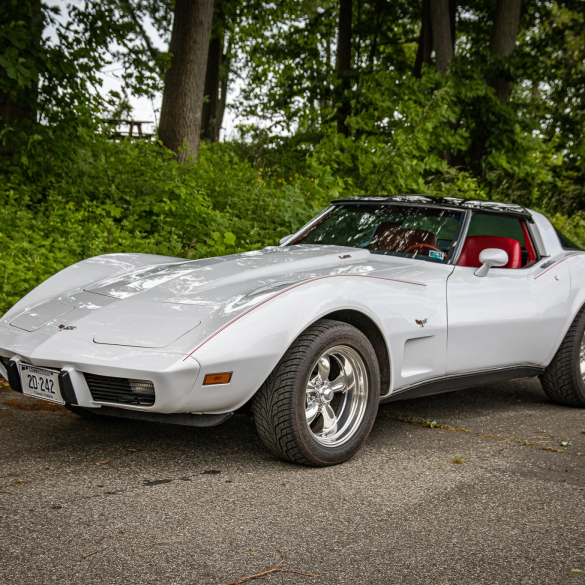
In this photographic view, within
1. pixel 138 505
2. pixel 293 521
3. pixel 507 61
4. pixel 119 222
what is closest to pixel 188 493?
pixel 138 505

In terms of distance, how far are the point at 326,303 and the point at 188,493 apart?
1084 millimetres

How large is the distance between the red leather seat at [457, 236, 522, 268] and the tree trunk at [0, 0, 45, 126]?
5.45 meters

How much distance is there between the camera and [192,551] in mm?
2451

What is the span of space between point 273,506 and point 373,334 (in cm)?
115

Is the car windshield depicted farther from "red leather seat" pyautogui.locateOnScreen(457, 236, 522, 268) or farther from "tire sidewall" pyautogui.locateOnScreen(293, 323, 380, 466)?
"tire sidewall" pyautogui.locateOnScreen(293, 323, 380, 466)

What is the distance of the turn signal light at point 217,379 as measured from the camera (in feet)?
9.96

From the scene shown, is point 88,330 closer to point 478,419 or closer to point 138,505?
point 138,505

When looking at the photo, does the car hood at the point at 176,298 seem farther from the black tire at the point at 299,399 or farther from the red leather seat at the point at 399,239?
the black tire at the point at 299,399

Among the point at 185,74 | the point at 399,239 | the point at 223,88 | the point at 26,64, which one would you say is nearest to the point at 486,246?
the point at 399,239

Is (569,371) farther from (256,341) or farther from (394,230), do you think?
(256,341)

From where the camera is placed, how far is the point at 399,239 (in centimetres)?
461

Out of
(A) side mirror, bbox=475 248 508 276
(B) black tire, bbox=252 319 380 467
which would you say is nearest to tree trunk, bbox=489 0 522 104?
(A) side mirror, bbox=475 248 508 276

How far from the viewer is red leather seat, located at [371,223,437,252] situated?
4.56 meters

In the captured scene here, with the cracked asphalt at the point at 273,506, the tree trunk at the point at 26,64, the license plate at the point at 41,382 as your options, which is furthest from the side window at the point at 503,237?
the tree trunk at the point at 26,64
